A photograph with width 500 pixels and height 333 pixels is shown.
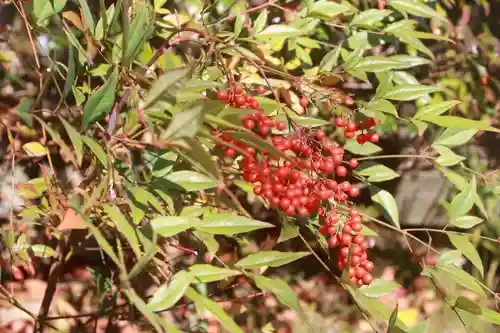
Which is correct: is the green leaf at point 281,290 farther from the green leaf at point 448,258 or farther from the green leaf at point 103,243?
the green leaf at point 448,258

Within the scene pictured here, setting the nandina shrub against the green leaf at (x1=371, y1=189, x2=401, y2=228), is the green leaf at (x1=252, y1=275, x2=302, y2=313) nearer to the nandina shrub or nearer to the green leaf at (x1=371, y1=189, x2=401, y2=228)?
the nandina shrub

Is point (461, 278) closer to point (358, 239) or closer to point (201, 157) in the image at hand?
point (358, 239)

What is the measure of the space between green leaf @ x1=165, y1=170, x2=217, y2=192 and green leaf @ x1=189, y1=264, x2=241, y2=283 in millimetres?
111

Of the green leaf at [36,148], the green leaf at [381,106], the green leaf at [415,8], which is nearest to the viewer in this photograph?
the green leaf at [381,106]

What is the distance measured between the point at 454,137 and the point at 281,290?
501 millimetres

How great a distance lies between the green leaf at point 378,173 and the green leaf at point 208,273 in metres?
0.41

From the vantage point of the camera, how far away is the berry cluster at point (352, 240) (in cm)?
97

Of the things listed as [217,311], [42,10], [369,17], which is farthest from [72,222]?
[369,17]

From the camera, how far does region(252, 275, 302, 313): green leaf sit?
0.73 meters

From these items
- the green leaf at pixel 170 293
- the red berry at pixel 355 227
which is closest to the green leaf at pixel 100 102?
the green leaf at pixel 170 293

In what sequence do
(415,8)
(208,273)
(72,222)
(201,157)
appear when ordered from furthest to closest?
(415,8)
(208,273)
(72,222)
(201,157)

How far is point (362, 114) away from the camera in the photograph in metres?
0.99

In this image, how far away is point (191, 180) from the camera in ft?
2.74

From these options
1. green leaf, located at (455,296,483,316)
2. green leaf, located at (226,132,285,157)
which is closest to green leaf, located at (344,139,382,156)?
green leaf, located at (455,296,483,316)
